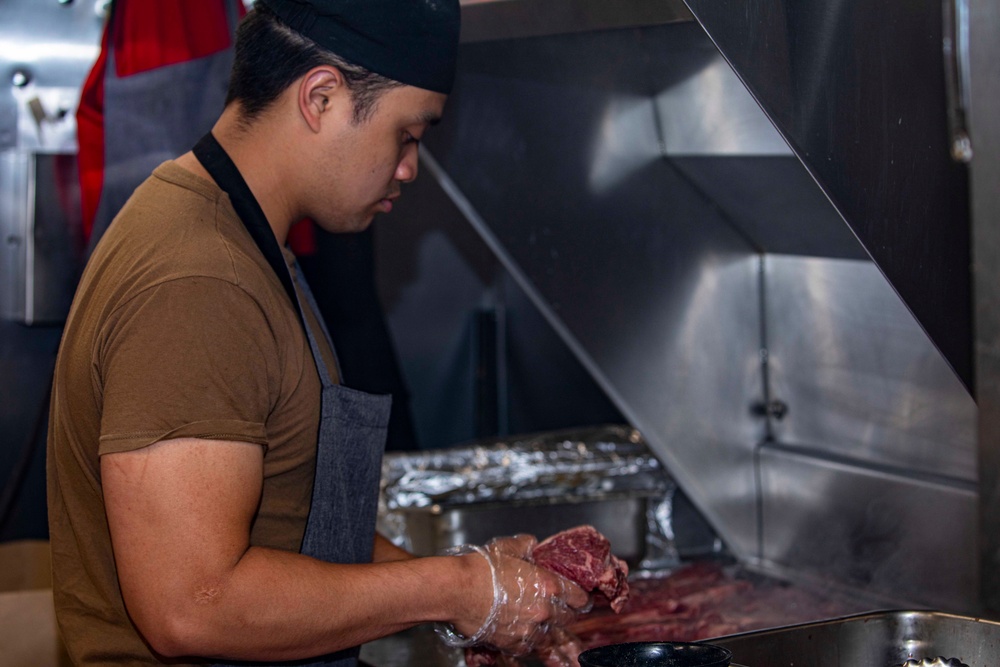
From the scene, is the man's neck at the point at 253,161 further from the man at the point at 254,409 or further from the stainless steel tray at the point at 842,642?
the stainless steel tray at the point at 842,642

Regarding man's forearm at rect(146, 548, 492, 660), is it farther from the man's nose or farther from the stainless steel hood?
the stainless steel hood

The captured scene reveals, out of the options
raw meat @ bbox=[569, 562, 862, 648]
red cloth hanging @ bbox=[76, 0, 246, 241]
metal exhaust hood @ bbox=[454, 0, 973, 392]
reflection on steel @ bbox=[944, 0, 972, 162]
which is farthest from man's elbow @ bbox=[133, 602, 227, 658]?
red cloth hanging @ bbox=[76, 0, 246, 241]

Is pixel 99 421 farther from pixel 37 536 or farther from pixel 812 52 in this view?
pixel 37 536

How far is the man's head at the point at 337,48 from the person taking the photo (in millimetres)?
1273

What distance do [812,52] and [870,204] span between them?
206 mm

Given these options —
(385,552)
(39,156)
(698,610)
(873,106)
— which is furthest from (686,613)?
(39,156)

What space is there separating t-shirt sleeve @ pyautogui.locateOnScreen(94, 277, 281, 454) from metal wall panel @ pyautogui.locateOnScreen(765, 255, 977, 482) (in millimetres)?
1256

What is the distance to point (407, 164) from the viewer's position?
1.42 m

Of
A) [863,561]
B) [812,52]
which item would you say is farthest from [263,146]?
[863,561]

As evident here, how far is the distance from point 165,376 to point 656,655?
590 mm

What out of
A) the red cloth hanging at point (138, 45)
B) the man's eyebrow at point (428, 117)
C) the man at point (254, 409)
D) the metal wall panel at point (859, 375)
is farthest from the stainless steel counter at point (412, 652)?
the red cloth hanging at point (138, 45)

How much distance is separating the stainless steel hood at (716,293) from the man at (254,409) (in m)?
0.42

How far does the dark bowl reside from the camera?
1126mm

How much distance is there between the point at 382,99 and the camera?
51.7 inches
